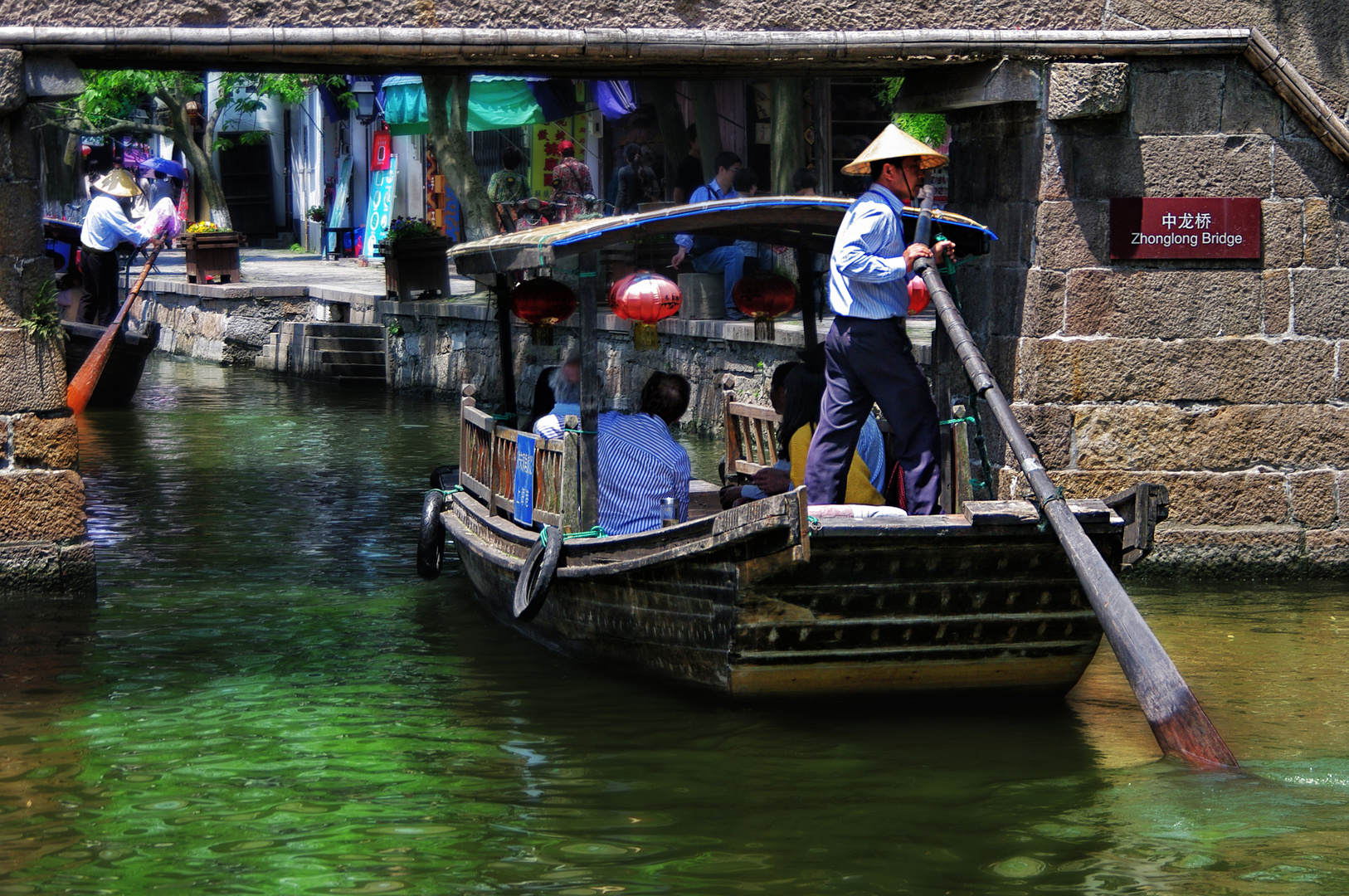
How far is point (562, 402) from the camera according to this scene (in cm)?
775

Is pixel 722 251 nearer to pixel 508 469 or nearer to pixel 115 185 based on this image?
pixel 115 185

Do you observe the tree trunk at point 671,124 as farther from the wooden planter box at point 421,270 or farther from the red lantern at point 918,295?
the red lantern at point 918,295

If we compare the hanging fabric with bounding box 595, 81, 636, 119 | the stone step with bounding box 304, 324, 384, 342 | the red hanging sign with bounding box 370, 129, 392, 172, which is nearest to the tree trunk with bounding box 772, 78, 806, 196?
the hanging fabric with bounding box 595, 81, 636, 119

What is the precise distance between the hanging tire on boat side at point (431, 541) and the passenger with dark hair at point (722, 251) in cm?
591

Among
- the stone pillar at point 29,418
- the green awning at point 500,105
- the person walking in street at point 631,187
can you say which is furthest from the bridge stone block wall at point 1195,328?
the green awning at point 500,105

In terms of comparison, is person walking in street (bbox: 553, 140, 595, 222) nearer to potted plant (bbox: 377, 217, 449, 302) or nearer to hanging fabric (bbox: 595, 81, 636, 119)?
hanging fabric (bbox: 595, 81, 636, 119)

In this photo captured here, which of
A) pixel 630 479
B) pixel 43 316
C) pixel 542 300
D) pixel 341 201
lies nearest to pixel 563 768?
pixel 630 479

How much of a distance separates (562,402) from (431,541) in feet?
4.82

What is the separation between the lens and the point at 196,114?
34.9m

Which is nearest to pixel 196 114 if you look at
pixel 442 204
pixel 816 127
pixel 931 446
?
pixel 442 204

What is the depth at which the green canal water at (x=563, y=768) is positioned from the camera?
481 cm

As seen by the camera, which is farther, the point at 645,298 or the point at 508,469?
the point at 508,469

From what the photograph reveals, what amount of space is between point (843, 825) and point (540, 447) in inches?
106

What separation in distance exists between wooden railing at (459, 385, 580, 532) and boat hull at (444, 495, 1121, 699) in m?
0.48
